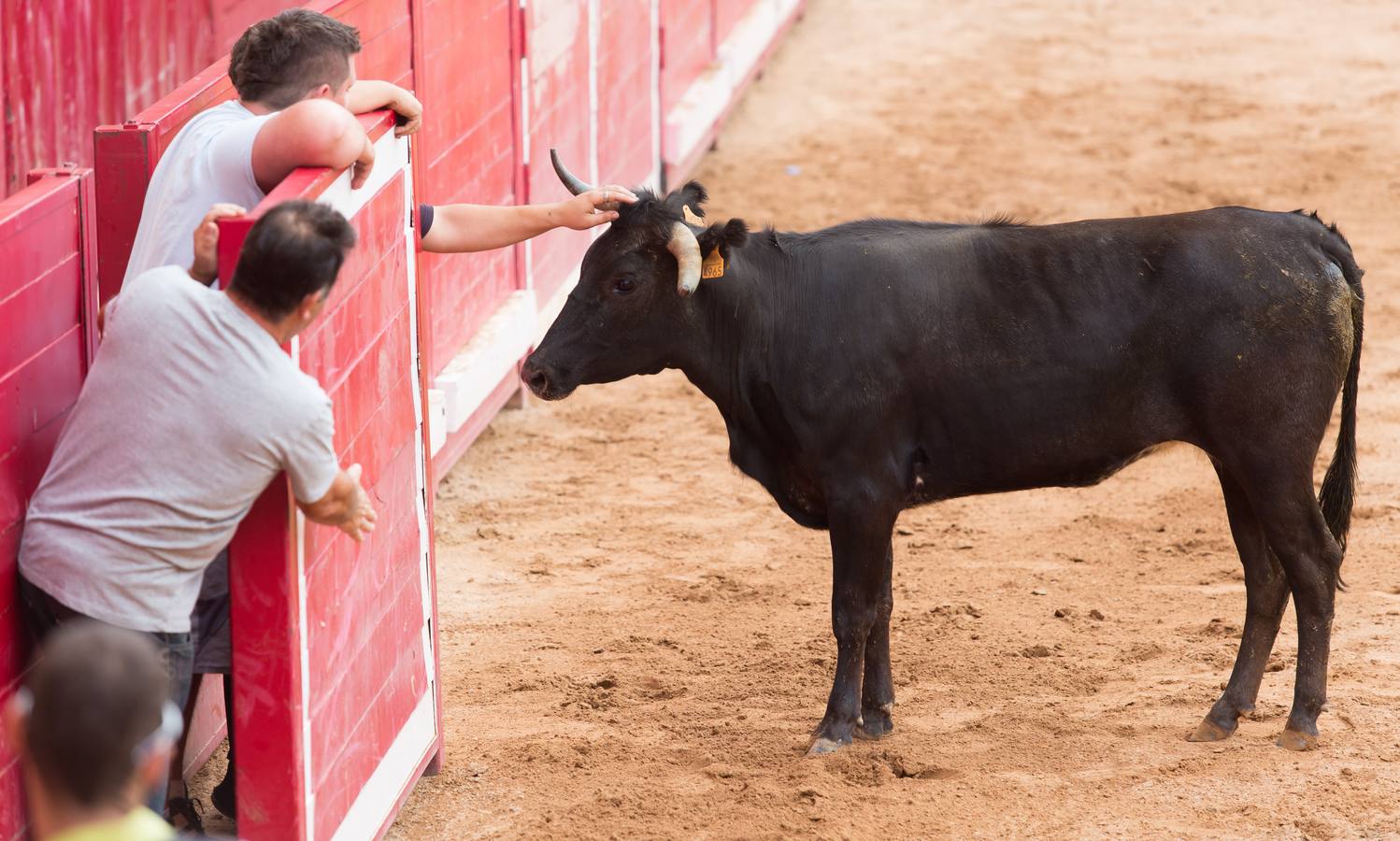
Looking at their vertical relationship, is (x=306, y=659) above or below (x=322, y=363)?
below

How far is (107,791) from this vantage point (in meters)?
2.36

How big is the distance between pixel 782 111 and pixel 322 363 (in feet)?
32.3

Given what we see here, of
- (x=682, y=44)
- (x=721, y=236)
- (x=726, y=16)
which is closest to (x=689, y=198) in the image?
(x=721, y=236)

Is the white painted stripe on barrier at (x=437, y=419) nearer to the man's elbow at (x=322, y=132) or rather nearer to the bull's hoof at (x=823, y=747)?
the bull's hoof at (x=823, y=747)

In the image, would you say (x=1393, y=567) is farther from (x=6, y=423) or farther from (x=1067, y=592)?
(x=6, y=423)

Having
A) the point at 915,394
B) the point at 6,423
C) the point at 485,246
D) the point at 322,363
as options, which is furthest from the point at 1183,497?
the point at 6,423

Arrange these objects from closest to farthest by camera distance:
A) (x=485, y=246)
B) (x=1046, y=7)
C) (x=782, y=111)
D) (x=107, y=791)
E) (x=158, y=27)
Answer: (x=107, y=791) < (x=485, y=246) < (x=158, y=27) < (x=782, y=111) < (x=1046, y=7)

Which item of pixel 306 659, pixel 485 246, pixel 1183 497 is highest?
pixel 485 246

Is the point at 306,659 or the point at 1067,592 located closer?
the point at 306,659

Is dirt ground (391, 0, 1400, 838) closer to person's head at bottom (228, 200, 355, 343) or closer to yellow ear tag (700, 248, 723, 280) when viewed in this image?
yellow ear tag (700, 248, 723, 280)

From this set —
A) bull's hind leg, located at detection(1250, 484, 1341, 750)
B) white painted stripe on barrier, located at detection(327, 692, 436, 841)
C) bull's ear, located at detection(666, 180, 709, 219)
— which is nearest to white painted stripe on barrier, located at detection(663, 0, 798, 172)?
bull's ear, located at detection(666, 180, 709, 219)

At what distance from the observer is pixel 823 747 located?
5078mm

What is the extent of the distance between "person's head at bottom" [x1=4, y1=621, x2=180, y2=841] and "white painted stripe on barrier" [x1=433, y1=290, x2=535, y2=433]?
4825 mm

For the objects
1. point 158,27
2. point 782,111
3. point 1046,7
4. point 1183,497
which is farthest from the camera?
point 1046,7
